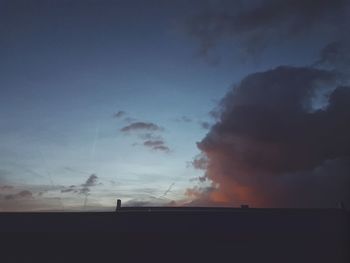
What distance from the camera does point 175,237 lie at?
129 ft

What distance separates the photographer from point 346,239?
39656 millimetres

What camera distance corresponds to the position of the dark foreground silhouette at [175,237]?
1544 inches

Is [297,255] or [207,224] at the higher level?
[207,224]

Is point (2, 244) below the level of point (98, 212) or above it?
below

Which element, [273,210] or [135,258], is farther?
[273,210]

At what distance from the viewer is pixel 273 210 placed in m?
41.6

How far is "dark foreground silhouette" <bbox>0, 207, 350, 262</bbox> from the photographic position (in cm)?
3922

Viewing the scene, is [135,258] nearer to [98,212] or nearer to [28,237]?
[98,212]

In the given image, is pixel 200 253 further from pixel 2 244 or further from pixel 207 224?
pixel 2 244

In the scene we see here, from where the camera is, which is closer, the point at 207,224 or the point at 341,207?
the point at 207,224

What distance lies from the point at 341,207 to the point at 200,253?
44.7ft

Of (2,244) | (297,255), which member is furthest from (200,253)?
(2,244)

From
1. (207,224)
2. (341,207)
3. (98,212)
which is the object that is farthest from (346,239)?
(98,212)

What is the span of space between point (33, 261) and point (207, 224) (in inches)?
566
